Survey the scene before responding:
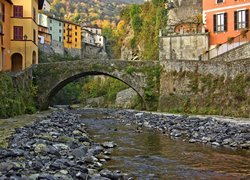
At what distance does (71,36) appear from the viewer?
351 ft

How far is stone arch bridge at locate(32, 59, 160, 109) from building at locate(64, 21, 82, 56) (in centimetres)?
6806

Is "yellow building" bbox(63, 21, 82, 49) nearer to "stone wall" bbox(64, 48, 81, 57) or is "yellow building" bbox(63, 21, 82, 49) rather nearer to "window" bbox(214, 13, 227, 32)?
A: "stone wall" bbox(64, 48, 81, 57)

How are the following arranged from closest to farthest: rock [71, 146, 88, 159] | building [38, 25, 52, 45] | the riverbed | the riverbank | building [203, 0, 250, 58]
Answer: the riverbed, rock [71, 146, 88, 159], the riverbank, building [203, 0, 250, 58], building [38, 25, 52, 45]

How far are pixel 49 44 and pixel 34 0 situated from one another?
5512cm

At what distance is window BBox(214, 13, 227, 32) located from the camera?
35.5 meters

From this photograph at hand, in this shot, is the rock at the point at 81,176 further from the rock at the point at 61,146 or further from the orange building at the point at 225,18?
the orange building at the point at 225,18

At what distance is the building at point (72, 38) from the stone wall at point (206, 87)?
7384cm

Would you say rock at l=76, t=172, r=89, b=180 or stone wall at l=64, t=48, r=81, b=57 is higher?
stone wall at l=64, t=48, r=81, b=57

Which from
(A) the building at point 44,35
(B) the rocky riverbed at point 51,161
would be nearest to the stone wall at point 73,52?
(A) the building at point 44,35

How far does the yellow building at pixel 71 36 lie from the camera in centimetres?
10550

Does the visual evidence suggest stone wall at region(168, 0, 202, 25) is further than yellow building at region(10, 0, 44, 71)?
Yes

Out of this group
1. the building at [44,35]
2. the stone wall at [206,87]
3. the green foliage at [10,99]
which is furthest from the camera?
the building at [44,35]

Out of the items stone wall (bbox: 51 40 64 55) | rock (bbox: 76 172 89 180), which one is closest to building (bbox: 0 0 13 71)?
rock (bbox: 76 172 89 180)

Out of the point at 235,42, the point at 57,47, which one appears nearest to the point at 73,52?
the point at 57,47
